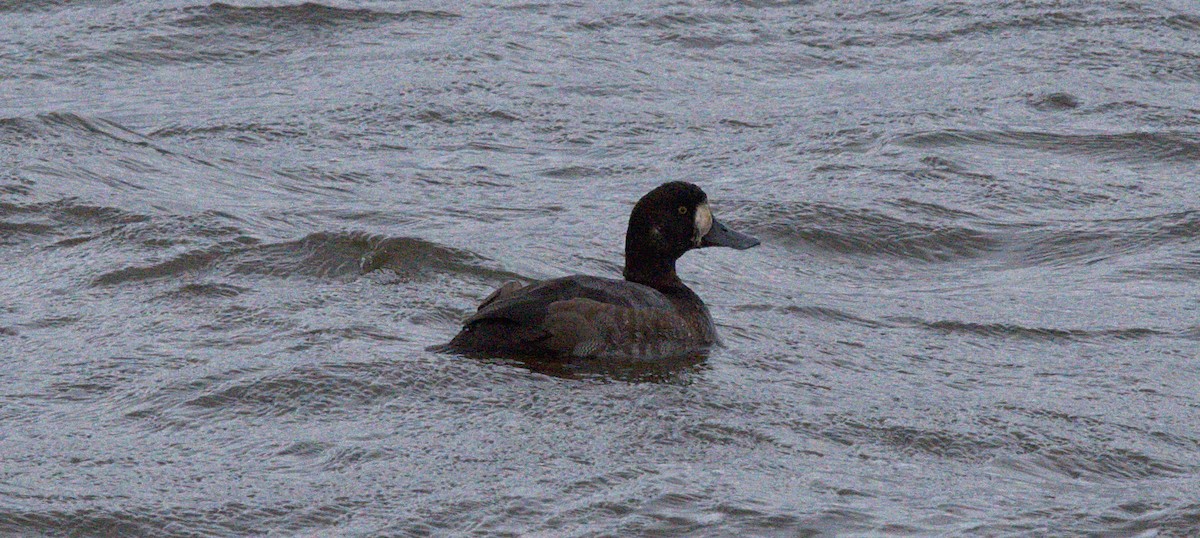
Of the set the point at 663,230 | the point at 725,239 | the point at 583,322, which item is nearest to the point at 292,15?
the point at 725,239

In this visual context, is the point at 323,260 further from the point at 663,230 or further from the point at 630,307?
the point at 630,307

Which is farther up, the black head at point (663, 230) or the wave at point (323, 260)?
the black head at point (663, 230)

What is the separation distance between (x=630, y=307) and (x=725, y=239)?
0.93m

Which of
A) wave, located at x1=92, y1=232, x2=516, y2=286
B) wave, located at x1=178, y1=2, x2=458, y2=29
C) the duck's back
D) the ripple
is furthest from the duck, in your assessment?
wave, located at x1=178, y1=2, x2=458, y2=29

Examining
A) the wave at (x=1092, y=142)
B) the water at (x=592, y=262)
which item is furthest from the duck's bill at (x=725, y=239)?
the wave at (x=1092, y=142)

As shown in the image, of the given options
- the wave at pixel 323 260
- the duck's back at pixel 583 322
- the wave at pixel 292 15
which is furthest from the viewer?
the wave at pixel 292 15

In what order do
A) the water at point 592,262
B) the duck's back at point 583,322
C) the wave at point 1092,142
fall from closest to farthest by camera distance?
the water at point 592,262 < the duck's back at point 583,322 < the wave at point 1092,142

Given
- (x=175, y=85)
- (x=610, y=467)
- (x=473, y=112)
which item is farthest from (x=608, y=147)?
(x=610, y=467)

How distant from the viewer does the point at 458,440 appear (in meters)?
6.62

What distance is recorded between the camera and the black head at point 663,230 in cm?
827

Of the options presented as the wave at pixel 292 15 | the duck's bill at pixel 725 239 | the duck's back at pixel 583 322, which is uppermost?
the wave at pixel 292 15

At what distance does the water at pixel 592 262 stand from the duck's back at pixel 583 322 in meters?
0.11

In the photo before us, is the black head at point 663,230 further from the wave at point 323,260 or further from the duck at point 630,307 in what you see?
the wave at point 323,260

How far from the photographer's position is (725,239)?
8531 mm
